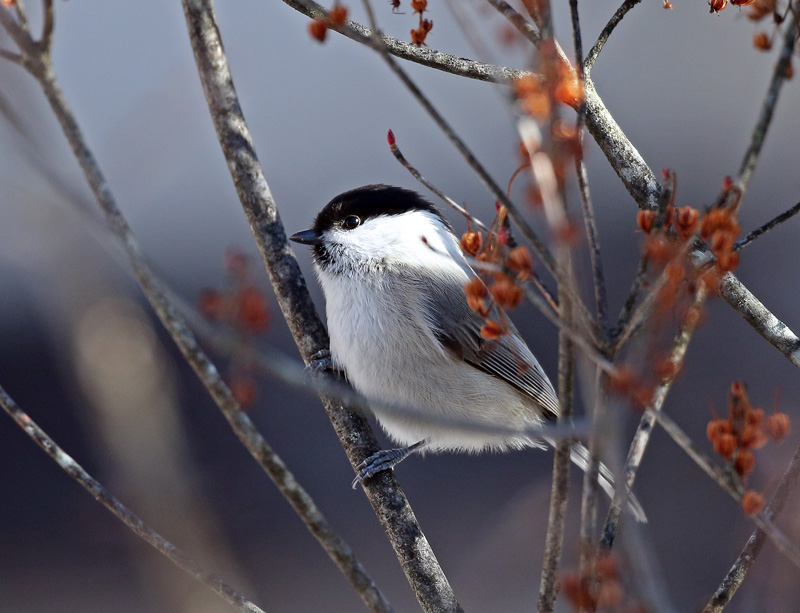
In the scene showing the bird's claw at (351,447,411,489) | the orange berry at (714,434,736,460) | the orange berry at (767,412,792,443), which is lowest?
the orange berry at (714,434,736,460)

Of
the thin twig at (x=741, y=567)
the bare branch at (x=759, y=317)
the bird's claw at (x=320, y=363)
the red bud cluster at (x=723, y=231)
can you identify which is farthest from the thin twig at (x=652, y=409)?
the bird's claw at (x=320, y=363)

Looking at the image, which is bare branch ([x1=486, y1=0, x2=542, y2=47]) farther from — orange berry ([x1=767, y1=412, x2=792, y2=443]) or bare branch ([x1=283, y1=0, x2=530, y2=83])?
orange berry ([x1=767, y1=412, x2=792, y2=443])

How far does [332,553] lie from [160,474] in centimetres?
64

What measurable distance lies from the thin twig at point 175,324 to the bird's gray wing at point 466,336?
1129mm

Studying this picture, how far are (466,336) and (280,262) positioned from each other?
1.91ft

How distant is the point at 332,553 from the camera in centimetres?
90

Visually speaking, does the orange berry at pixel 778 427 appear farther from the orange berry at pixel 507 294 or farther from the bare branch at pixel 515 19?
the bare branch at pixel 515 19

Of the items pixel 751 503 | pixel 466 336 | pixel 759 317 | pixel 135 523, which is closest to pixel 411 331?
pixel 466 336

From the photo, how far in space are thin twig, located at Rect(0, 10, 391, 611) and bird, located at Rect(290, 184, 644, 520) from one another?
0.88 metres

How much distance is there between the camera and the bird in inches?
76.2

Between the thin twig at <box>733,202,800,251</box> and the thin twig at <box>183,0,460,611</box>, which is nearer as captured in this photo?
the thin twig at <box>733,202,800,251</box>

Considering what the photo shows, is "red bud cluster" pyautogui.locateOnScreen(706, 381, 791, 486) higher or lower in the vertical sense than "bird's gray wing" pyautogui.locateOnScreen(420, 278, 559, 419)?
lower

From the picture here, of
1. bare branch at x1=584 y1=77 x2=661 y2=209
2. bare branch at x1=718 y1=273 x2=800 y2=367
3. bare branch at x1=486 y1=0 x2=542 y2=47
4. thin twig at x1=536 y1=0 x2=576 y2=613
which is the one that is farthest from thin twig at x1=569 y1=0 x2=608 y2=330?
bare branch at x1=718 y1=273 x2=800 y2=367

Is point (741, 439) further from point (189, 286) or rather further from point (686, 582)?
point (189, 286)
